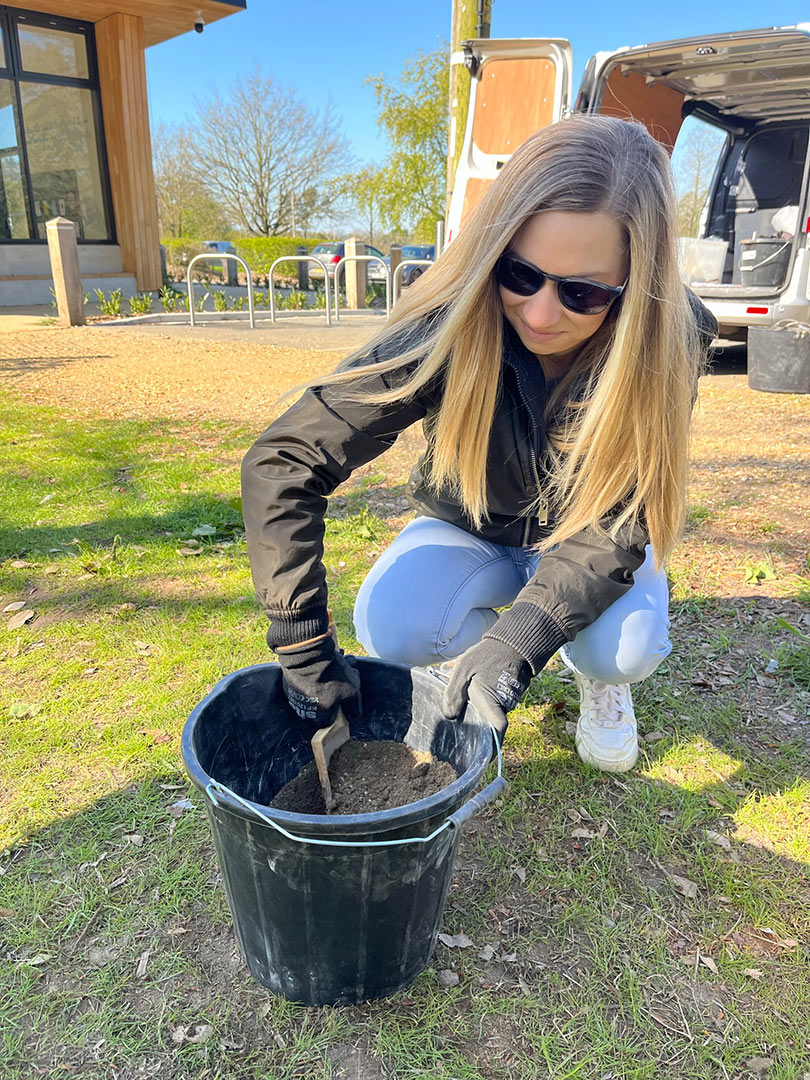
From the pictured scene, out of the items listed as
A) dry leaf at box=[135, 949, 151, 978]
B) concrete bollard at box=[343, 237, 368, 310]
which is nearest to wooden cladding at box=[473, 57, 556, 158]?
dry leaf at box=[135, 949, 151, 978]

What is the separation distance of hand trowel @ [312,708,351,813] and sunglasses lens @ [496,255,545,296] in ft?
2.94

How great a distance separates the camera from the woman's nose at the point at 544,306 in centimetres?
144

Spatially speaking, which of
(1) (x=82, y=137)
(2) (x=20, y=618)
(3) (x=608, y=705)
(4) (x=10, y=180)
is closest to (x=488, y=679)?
(3) (x=608, y=705)

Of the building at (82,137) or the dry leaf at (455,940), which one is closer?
the dry leaf at (455,940)

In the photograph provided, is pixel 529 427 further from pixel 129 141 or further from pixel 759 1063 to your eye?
pixel 129 141

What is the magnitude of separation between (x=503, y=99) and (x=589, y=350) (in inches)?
197

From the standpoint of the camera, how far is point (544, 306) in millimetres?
1457

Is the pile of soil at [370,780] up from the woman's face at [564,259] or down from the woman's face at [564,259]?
down

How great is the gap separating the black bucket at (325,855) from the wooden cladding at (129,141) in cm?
1271

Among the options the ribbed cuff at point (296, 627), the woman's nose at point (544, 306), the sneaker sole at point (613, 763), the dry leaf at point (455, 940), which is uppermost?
the woman's nose at point (544, 306)

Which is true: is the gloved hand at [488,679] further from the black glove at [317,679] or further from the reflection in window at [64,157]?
the reflection in window at [64,157]

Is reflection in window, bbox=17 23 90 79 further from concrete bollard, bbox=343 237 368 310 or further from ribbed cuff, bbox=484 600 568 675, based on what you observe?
ribbed cuff, bbox=484 600 568 675

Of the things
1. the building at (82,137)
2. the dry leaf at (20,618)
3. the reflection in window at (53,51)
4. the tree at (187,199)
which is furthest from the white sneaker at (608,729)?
the tree at (187,199)

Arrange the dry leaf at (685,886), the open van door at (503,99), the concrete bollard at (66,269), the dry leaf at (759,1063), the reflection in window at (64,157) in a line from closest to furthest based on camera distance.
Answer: the dry leaf at (759,1063) < the dry leaf at (685,886) < the open van door at (503,99) < the concrete bollard at (66,269) < the reflection in window at (64,157)
